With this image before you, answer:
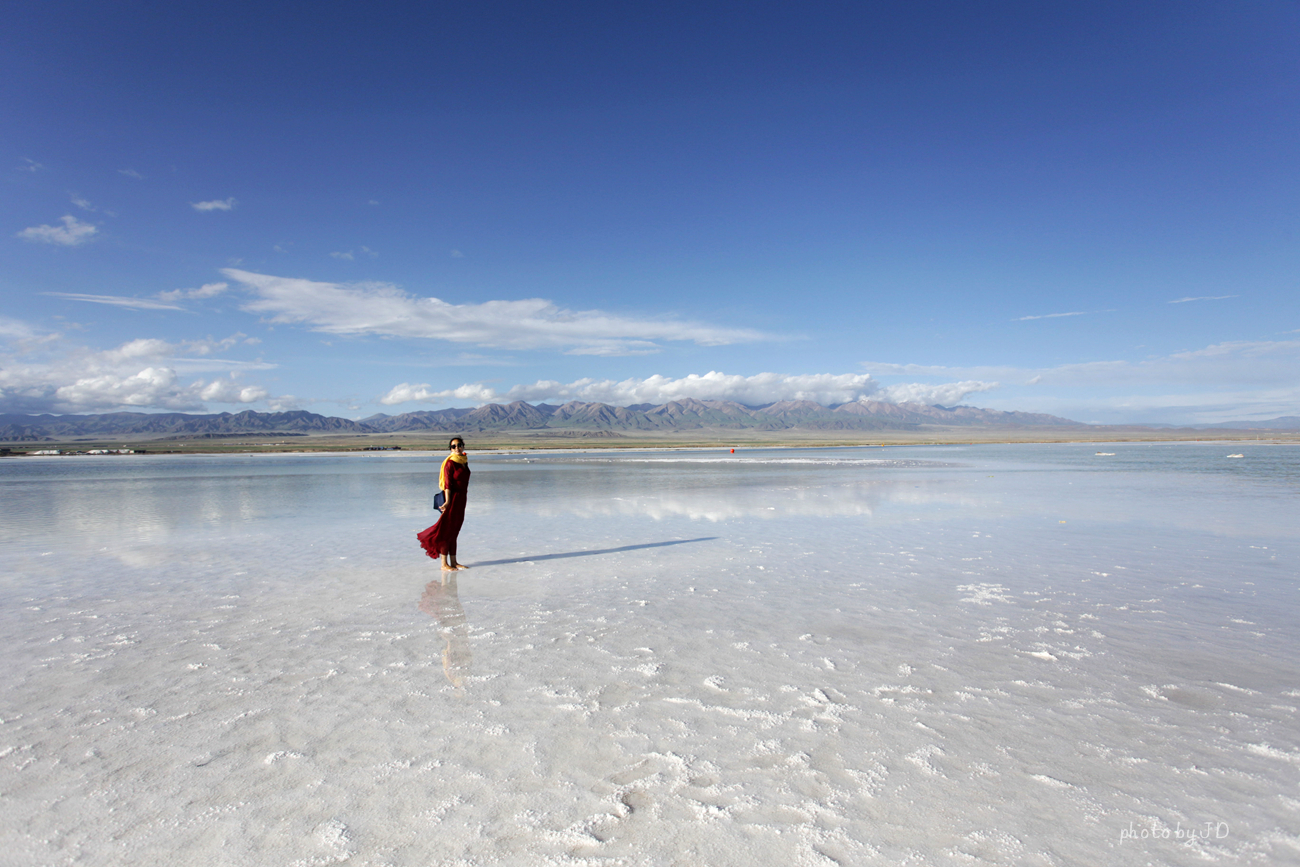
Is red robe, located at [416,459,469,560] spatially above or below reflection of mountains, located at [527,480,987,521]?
above

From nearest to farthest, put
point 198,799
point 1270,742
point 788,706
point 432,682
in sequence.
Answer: point 198,799 → point 1270,742 → point 788,706 → point 432,682

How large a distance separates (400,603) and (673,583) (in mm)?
3419

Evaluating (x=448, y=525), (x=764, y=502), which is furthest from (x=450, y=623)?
(x=764, y=502)

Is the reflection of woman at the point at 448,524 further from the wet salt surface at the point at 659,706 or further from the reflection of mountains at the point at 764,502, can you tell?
the reflection of mountains at the point at 764,502

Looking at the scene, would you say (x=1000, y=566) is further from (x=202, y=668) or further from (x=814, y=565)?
(x=202, y=668)

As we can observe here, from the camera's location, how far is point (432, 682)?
5328mm

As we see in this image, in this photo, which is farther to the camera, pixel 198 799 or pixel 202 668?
pixel 202 668

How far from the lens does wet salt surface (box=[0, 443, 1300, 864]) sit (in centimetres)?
329

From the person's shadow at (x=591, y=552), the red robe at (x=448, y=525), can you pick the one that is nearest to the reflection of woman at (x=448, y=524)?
the red robe at (x=448, y=525)

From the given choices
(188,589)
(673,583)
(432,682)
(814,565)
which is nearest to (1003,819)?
Answer: (432,682)

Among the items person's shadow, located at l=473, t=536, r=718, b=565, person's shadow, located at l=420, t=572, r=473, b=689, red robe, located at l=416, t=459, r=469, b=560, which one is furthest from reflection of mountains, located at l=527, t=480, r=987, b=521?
person's shadow, located at l=420, t=572, r=473, b=689

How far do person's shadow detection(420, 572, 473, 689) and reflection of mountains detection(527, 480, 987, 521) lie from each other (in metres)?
7.42

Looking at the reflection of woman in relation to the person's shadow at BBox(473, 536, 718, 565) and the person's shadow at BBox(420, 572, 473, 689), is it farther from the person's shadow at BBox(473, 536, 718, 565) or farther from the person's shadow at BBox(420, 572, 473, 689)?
the person's shadow at BBox(473, 536, 718, 565)

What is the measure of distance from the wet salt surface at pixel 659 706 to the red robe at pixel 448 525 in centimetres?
36
